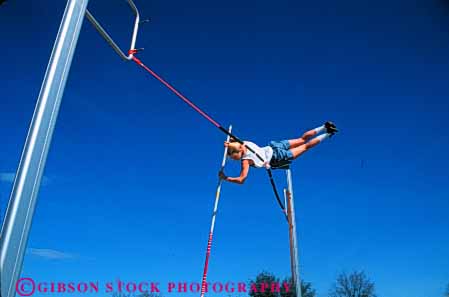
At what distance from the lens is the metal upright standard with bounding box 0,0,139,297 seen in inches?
59.9

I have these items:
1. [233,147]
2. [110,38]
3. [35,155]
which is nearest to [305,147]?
[233,147]

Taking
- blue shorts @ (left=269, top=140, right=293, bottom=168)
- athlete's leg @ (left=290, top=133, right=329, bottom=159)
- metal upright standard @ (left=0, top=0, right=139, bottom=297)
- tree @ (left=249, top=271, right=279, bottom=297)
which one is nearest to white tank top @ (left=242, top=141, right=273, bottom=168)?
blue shorts @ (left=269, top=140, right=293, bottom=168)

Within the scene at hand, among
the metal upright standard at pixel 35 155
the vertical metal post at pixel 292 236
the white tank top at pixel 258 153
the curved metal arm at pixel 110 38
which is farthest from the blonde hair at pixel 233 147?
the metal upright standard at pixel 35 155

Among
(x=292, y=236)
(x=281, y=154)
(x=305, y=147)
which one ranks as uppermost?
(x=305, y=147)

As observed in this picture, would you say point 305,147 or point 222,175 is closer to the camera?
point 222,175

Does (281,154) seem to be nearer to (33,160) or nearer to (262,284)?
(33,160)

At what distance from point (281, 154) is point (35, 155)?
394cm

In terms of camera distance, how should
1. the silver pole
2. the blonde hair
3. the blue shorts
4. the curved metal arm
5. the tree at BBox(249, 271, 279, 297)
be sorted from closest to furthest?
the silver pole < the curved metal arm < the blonde hair < the blue shorts < the tree at BBox(249, 271, 279, 297)

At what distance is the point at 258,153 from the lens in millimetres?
5121

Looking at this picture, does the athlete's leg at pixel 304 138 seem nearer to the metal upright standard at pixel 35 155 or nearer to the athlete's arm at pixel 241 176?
the athlete's arm at pixel 241 176

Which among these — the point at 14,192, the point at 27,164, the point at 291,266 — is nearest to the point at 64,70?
the point at 27,164

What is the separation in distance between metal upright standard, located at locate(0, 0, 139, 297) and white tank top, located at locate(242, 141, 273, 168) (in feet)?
10.7

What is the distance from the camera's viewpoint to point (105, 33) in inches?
107

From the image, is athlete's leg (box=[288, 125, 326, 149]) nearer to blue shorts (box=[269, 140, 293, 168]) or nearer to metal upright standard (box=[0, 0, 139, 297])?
blue shorts (box=[269, 140, 293, 168])
